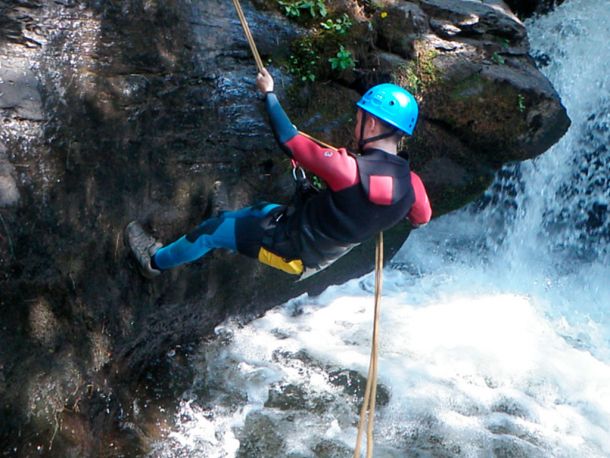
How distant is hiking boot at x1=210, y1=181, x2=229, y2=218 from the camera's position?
15.5ft

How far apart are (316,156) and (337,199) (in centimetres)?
26

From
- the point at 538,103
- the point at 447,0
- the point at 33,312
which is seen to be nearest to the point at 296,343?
the point at 33,312

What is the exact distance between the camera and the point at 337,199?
3445 millimetres

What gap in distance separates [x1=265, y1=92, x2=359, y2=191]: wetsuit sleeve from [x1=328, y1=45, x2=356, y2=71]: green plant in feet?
6.07

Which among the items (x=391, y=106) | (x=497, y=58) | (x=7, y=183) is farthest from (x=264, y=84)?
(x=497, y=58)

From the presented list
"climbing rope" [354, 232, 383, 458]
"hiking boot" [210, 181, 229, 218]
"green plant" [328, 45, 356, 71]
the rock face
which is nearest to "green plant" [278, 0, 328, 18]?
the rock face

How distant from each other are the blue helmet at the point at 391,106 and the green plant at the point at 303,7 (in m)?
1.99

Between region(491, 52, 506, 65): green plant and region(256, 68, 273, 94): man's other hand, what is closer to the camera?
region(256, 68, 273, 94): man's other hand

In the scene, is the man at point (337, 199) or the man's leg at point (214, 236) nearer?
the man at point (337, 199)

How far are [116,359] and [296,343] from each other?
1721 millimetres

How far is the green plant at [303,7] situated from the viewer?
5.19 metres

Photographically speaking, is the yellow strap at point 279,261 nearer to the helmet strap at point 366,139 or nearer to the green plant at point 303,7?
the helmet strap at point 366,139

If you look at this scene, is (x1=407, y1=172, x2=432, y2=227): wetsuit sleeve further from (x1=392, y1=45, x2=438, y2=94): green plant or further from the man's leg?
(x1=392, y1=45, x2=438, y2=94): green plant

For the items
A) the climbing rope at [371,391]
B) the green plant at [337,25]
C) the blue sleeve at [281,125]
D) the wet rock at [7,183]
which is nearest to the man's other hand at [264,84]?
the blue sleeve at [281,125]
